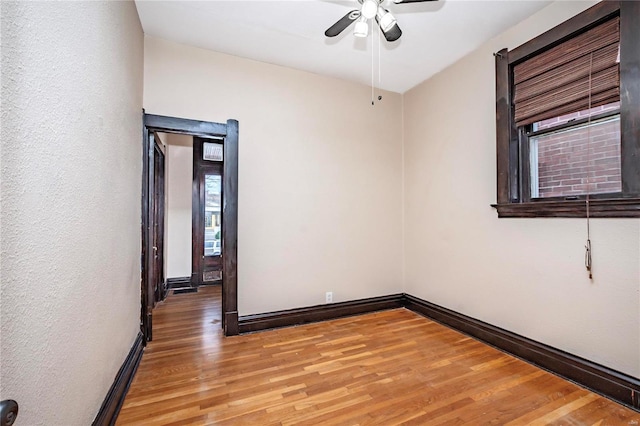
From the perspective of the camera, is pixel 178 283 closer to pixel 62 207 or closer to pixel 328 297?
pixel 328 297

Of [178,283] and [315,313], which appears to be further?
[178,283]

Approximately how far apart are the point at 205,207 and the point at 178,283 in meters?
1.42

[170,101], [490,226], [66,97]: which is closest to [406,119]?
[490,226]

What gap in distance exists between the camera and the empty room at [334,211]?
1.20 metres

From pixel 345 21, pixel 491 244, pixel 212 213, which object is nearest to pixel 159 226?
pixel 212 213

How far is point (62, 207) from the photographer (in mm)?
1205

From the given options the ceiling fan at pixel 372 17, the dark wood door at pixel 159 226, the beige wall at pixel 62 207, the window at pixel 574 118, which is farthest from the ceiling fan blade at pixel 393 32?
the dark wood door at pixel 159 226

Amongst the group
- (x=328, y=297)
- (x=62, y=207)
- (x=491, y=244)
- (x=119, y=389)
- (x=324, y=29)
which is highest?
(x=324, y=29)

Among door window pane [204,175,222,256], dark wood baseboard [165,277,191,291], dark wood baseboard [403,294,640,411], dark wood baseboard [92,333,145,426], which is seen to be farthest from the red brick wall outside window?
dark wood baseboard [165,277,191,291]

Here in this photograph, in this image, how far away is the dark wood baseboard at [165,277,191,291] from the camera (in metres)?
5.11

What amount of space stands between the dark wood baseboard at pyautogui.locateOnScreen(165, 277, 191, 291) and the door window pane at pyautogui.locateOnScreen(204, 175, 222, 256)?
1.81 ft

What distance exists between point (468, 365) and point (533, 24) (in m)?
2.97

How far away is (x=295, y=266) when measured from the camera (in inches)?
136

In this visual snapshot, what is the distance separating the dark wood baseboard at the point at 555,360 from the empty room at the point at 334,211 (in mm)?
14
